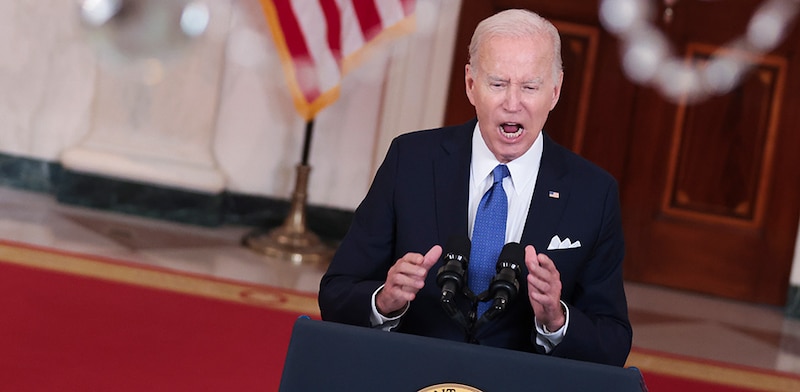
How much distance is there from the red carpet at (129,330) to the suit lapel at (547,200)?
5.23 ft

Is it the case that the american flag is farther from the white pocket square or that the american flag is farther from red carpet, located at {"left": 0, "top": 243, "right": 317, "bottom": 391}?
the white pocket square

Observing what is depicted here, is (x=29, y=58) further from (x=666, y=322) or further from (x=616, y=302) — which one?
(x=616, y=302)

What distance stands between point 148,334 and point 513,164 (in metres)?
2.05

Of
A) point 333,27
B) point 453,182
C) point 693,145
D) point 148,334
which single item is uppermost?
point 333,27

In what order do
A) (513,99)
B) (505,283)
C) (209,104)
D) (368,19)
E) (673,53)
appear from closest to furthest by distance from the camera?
(505,283), (513,99), (368,19), (209,104), (673,53)

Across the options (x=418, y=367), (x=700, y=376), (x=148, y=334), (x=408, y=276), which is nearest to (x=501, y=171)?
(x=408, y=276)

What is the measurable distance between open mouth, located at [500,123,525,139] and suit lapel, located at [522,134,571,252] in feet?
0.49

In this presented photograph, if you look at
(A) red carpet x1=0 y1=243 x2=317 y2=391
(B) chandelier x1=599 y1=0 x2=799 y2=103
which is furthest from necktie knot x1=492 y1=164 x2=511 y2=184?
(B) chandelier x1=599 y1=0 x2=799 y2=103

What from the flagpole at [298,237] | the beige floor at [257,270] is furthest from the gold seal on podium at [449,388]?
the flagpole at [298,237]

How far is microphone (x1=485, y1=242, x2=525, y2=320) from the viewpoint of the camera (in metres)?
1.66

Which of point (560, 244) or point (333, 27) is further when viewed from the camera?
point (333, 27)

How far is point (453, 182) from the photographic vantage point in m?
2.13

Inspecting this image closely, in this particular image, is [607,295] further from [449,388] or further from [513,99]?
[449,388]

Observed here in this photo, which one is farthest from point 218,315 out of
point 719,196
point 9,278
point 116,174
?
point 719,196
